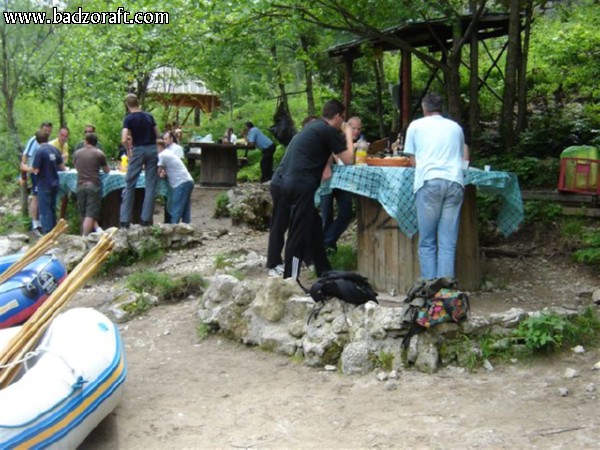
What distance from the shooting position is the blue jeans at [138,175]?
32.2 feet

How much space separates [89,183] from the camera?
34.4ft

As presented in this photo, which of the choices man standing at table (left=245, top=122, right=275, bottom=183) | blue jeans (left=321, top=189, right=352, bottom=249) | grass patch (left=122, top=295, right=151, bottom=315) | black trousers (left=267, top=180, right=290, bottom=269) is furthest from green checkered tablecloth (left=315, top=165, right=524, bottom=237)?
man standing at table (left=245, top=122, right=275, bottom=183)

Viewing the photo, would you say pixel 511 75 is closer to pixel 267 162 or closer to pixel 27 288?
pixel 267 162

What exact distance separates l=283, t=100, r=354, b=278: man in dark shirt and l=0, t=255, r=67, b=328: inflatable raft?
84.5 inches

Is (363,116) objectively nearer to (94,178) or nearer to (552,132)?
(552,132)

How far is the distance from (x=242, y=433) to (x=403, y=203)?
9.43 feet

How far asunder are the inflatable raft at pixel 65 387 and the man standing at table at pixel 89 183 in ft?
18.7

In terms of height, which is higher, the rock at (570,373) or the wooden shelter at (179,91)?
the wooden shelter at (179,91)

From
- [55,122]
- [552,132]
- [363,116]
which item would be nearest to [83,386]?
[552,132]

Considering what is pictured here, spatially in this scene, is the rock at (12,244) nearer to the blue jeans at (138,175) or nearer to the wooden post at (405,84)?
the blue jeans at (138,175)

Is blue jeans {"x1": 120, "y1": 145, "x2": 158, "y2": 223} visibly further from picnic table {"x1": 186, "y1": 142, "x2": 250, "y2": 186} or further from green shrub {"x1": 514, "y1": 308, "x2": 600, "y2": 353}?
picnic table {"x1": 186, "y1": 142, "x2": 250, "y2": 186}

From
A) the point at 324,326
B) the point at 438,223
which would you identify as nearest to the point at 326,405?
the point at 324,326

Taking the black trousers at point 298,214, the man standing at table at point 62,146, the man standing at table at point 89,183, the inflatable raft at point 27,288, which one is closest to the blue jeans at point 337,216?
the black trousers at point 298,214

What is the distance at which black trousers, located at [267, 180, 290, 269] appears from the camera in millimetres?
7277
